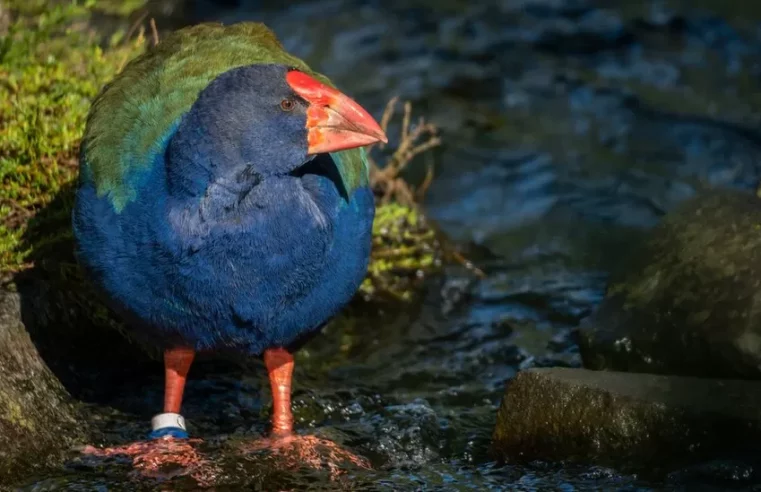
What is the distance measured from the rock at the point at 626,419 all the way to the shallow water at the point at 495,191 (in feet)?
0.26

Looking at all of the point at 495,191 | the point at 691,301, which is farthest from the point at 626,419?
the point at 495,191

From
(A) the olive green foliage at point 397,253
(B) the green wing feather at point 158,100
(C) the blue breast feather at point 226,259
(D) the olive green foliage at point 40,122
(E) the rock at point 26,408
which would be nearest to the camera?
(C) the blue breast feather at point 226,259

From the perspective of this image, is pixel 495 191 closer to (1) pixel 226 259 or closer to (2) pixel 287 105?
(2) pixel 287 105

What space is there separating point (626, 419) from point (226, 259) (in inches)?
49.9

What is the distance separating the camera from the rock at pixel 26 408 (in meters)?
3.63

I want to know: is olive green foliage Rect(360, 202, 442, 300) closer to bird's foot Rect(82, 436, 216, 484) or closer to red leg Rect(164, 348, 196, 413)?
red leg Rect(164, 348, 196, 413)

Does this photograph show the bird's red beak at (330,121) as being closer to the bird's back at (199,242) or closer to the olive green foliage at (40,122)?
the bird's back at (199,242)

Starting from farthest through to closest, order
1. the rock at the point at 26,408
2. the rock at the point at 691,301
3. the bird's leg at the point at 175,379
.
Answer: the bird's leg at the point at 175,379 < the rock at the point at 691,301 < the rock at the point at 26,408

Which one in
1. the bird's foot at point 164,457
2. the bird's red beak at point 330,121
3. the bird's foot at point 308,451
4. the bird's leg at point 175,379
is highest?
the bird's red beak at point 330,121

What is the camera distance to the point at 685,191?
6383mm

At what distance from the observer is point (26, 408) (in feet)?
12.5

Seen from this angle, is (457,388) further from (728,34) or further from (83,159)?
(728,34)

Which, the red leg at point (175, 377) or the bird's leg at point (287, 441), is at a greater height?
the red leg at point (175, 377)

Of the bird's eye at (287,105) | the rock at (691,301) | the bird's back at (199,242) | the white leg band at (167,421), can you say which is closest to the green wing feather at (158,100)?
the bird's back at (199,242)
